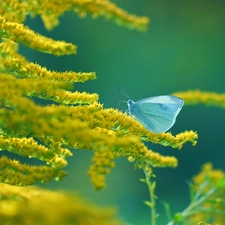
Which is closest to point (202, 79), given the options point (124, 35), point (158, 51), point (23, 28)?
point (158, 51)

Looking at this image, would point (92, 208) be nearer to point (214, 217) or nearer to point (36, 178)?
point (36, 178)

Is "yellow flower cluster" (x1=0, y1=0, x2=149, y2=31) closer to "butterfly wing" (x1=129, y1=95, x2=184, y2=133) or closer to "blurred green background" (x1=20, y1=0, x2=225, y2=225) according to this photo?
"butterfly wing" (x1=129, y1=95, x2=184, y2=133)

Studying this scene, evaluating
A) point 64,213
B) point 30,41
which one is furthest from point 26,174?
point 64,213

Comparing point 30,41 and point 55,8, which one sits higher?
point 55,8

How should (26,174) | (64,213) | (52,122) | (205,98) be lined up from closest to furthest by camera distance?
(64,213) < (52,122) < (26,174) < (205,98)

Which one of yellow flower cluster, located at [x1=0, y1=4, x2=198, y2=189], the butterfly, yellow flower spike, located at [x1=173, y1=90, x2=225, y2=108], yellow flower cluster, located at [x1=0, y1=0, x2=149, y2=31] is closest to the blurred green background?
the butterfly

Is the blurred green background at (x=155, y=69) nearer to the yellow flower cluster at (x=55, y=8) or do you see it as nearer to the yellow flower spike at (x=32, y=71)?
the yellow flower cluster at (x=55, y=8)

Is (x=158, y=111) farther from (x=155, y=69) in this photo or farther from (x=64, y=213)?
(x=155, y=69)
